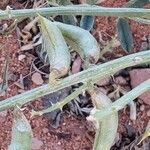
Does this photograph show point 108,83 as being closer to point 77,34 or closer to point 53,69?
point 77,34

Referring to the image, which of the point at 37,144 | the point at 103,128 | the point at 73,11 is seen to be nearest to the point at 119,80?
the point at 37,144

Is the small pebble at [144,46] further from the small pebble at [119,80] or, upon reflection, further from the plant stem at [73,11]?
the plant stem at [73,11]

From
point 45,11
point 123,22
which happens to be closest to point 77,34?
point 45,11

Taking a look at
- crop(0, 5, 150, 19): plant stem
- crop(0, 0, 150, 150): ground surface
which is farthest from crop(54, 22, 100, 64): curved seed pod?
crop(0, 0, 150, 150): ground surface

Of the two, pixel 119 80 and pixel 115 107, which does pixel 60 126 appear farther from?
pixel 115 107

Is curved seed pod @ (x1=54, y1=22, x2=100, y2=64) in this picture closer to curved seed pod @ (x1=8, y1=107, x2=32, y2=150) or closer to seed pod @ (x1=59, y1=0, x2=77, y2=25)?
curved seed pod @ (x1=8, y1=107, x2=32, y2=150)

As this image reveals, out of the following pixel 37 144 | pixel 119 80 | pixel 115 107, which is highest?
pixel 115 107
